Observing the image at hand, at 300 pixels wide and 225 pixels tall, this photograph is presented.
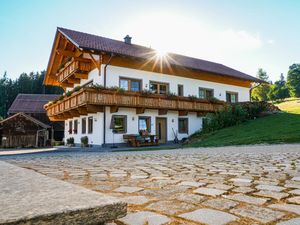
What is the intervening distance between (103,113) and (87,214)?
56.0ft

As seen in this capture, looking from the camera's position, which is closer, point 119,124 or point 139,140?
point 139,140

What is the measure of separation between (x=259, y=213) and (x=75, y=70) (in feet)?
66.4

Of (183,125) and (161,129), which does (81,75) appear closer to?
(161,129)

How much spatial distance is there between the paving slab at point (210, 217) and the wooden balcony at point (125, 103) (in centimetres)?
1493

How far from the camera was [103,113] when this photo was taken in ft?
59.2

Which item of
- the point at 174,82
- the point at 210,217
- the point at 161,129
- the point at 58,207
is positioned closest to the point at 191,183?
the point at 210,217

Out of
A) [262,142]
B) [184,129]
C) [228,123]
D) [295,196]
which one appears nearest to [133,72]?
[184,129]

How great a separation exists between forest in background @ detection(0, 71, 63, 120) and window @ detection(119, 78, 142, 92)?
1844 inches

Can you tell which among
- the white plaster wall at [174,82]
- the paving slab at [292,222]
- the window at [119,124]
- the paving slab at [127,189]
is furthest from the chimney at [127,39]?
the paving slab at [292,222]

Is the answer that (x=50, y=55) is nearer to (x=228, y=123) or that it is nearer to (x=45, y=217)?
(x=228, y=123)

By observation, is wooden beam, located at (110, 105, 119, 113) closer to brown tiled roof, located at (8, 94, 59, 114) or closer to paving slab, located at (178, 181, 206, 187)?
paving slab, located at (178, 181, 206, 187)

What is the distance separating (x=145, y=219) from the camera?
1659 mm

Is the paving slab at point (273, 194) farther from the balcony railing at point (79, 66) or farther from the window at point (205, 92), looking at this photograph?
the window at point (205, 92)

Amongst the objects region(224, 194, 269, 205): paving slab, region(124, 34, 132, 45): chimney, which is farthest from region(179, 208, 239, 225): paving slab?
region(124, 34, 132, 45): chimney
